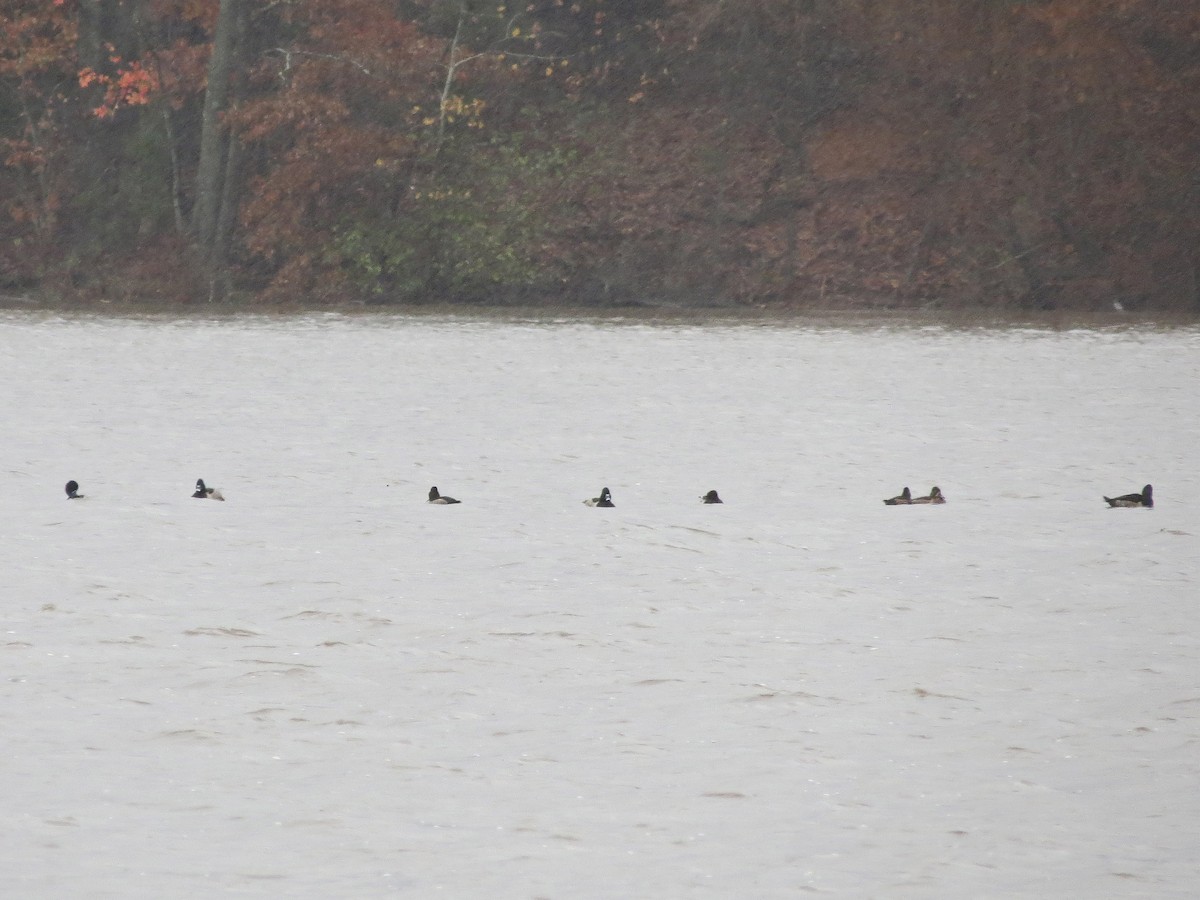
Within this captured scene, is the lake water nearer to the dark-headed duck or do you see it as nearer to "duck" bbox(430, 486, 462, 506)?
the dark-headed duck

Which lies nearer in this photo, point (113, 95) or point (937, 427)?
point (937, 427)

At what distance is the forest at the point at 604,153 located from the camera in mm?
34344

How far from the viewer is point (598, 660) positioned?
7.22 m

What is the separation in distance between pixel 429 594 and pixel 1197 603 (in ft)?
10.5

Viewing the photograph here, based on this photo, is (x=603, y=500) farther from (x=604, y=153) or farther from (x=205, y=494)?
(x=604, y=153)

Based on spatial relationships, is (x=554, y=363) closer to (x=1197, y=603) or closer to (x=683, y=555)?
(x=683, y=555)

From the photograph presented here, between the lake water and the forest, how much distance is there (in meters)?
19.2

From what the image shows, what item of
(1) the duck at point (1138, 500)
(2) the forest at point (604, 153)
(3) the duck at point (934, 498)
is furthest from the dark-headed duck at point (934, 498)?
(2) the forest at point (604, 153)

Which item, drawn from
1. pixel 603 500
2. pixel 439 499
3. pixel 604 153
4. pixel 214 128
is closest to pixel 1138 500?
pixel 603 500

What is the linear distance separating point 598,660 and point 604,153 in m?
31.0

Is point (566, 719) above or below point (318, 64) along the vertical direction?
below

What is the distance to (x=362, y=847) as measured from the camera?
5023 millimetres

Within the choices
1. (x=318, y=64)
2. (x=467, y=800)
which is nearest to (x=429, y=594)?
(x=467, y=800)

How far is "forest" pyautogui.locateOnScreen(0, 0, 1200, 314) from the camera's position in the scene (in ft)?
113
